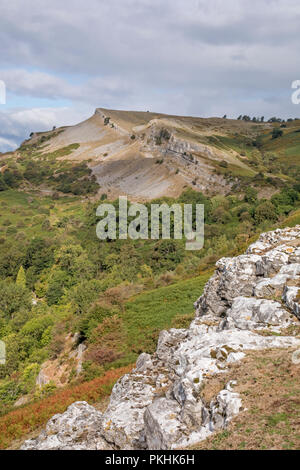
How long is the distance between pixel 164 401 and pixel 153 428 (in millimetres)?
1038

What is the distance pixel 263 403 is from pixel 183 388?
2.72m

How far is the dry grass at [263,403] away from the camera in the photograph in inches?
325

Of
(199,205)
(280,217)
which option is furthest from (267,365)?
(199,205)

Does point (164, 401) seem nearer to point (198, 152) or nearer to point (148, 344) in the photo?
point (148, 344)

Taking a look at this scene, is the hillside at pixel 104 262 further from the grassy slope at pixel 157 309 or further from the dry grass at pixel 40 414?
the grassy slope at pixel 157 309

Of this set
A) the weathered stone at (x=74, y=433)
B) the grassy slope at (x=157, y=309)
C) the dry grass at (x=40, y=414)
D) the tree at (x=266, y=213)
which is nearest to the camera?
the weathered stone at (x=74, y=433)

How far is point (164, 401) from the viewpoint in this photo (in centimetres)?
1165

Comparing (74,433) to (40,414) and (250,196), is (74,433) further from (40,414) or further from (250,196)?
(250,196)

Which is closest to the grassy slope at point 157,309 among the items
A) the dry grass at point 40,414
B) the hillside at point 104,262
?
the hillside at point 104,262

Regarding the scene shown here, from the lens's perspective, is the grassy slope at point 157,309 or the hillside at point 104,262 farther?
the grassy slope at point 157,309

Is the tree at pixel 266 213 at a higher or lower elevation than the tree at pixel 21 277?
higher

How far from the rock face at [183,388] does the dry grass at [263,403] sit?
1.22ft

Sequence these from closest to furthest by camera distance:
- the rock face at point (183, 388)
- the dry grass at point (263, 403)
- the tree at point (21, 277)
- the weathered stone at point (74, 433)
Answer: the dry grass at point (263, 403) < the rock face at point (183, 388) < the weathered stone at point (74, 433) < the tree at point (21, 277)

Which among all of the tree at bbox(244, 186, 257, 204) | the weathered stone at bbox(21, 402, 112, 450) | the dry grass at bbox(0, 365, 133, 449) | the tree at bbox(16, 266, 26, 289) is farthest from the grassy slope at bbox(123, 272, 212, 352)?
the tree at bbox(244, 186, 257, 204)
